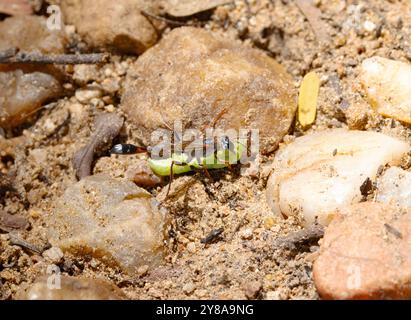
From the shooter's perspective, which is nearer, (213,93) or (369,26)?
(213,93)

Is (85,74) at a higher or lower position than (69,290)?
higher

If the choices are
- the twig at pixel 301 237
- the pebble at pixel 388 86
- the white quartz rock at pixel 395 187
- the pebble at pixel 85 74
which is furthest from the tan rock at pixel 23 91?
the white quartz rock at pixel 395 187

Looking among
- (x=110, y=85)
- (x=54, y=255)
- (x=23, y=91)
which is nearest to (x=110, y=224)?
(x=54, y=255)

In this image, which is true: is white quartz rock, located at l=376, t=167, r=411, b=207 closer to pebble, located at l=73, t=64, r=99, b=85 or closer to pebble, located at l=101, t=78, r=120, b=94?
pebble, located at l=101, t=78, r=120, b=94

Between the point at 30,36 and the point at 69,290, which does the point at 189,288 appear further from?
the point at 30,36

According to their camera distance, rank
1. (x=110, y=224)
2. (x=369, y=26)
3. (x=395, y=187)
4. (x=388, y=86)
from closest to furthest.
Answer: (x=395, y=187) < (x=110, y=224) < (x=388, y=86) < (x=369, y=26)
